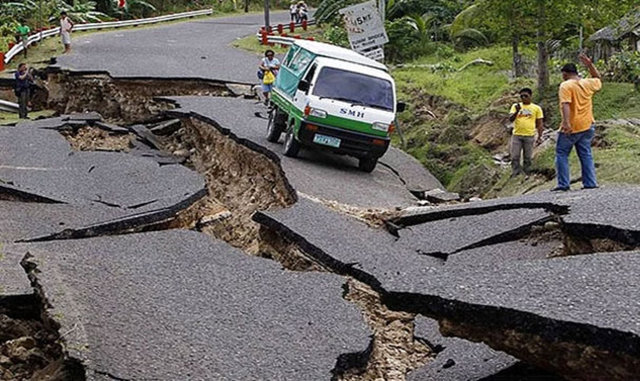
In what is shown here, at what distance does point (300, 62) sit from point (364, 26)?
3285 millimetres

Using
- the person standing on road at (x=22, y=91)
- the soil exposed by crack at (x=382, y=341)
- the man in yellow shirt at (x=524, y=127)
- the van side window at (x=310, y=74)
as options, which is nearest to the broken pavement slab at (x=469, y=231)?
the soil exposed by crack at (x=382, y=341)

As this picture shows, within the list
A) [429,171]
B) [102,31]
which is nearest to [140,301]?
[429,171]

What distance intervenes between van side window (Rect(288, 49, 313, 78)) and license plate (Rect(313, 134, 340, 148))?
1.37 metres

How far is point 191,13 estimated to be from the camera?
1720 inches

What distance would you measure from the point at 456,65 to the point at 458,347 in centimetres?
1972

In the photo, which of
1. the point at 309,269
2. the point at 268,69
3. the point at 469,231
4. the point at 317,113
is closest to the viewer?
the point at 309,269

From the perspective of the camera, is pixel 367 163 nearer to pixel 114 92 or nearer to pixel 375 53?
pixel 375 53

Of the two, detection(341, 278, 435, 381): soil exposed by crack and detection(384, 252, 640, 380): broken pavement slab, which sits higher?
detection(384, 252, 640, 380): broken pavement slab

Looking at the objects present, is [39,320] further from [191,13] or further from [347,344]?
[191,13]

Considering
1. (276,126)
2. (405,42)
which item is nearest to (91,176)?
(276,126)

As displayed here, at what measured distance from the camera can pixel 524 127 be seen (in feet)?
45.1

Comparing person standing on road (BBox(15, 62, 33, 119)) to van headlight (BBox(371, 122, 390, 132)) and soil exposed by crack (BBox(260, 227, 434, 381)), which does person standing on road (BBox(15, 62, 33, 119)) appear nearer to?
van headlight (BBox(371, 122, 390, 132))

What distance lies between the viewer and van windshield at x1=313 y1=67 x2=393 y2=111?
586 inches

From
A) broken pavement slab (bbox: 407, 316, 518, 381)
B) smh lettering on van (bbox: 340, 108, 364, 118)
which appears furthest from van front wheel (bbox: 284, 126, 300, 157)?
broken pavement slab (bbox: 407, 316, 518, 381)
